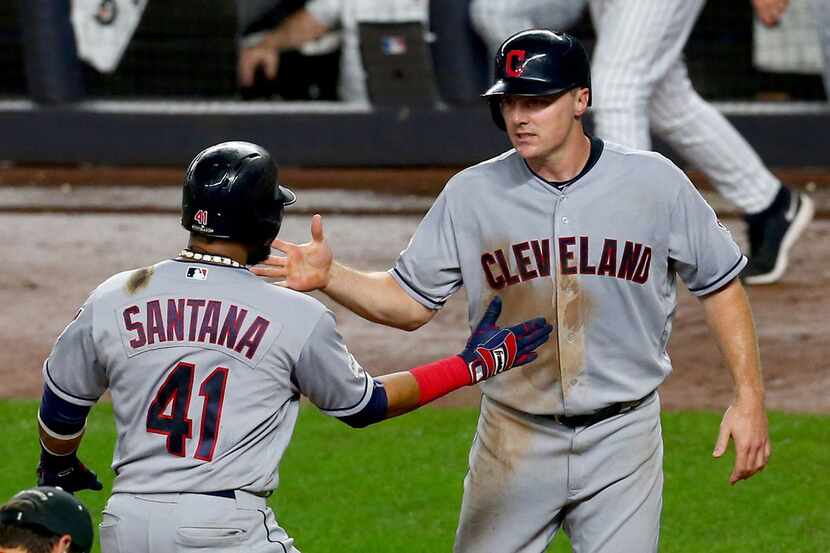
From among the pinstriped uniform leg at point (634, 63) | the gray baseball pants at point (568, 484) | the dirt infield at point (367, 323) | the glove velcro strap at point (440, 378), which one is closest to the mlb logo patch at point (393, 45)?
the dirt infield at point (367, 323)

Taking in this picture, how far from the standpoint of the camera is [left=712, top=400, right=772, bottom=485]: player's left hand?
3.91m

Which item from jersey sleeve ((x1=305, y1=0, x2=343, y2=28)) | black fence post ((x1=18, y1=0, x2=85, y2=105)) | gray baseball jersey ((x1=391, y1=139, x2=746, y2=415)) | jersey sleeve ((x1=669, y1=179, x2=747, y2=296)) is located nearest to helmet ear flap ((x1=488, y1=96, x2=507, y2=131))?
gray baseball jersey ((x1=391, y1=139, x2=746, y2=415))

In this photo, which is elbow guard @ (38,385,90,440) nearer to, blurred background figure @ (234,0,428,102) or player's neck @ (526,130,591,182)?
player's neck @ (526,130,591,182)

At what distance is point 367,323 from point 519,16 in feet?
10.7

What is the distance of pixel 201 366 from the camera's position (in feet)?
11.0

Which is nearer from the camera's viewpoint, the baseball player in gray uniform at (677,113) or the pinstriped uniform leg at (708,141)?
the baseball player in gray uniform at (677,113)

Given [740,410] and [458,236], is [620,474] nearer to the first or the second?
[740,410]

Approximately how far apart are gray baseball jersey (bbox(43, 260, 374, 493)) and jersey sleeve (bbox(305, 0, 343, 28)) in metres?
8.33

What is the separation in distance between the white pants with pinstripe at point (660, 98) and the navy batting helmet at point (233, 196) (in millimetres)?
4283

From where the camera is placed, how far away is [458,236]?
404 cm

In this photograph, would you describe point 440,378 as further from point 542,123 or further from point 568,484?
point 542,123

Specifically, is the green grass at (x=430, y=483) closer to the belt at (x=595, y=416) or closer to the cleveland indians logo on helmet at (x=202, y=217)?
the belt at (x=595, y=416)

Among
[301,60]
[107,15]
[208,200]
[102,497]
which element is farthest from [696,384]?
[107,15]

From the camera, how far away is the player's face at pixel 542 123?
3.90 m
